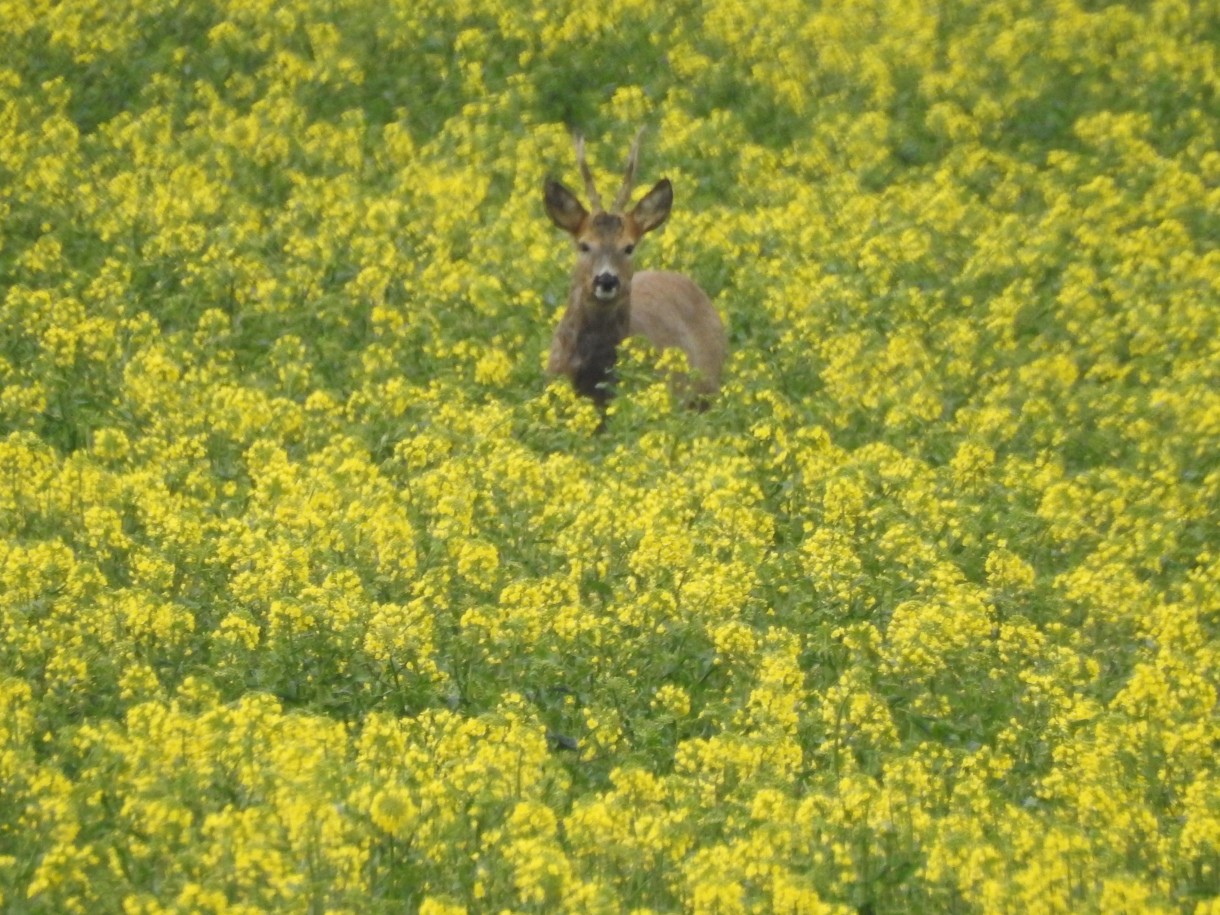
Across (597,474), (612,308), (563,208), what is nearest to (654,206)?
(563,208)

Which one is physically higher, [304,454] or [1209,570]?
[304,454]

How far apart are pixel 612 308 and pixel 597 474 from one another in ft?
7.97

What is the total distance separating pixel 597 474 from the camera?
12.1 m

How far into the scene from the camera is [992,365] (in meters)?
14.9

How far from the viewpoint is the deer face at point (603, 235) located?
1416 cm

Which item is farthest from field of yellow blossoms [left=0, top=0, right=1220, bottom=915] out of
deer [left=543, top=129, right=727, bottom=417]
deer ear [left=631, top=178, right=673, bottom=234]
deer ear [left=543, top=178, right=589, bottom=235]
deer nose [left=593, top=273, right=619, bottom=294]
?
deer ear [left=631, top=178, right=673, bottom=234]

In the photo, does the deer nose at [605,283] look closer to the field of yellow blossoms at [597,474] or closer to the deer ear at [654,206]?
the field of yellow blossoms at [597,474]

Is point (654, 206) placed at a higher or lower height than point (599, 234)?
lower

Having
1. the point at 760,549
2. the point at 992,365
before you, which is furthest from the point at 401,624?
the point at 992,365

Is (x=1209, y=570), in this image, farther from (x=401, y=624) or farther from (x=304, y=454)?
(x=304, y=454)

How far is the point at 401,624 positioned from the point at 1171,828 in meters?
3.10

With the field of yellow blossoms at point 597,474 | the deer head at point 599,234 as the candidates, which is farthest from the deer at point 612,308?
the field of yellow blossoms at point 597,474

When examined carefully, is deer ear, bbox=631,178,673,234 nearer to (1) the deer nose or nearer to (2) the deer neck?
(2) the deer neck

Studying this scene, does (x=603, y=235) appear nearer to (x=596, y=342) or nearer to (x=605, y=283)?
(x=605, y=283)
